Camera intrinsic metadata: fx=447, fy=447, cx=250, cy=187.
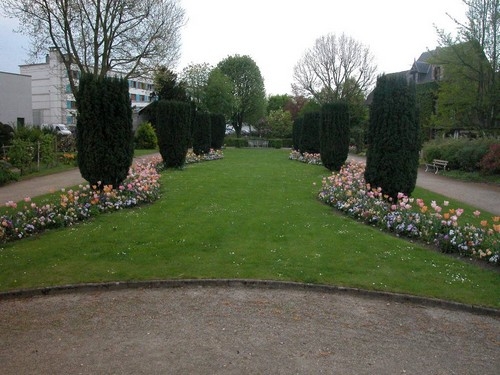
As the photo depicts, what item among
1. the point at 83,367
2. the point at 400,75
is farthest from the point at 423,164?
the point at 83,367

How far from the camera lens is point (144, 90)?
83.1 meters

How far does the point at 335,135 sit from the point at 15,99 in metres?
26.2

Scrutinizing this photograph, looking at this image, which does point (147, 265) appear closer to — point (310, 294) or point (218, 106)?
point (310, 294)

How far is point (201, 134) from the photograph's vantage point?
2691 cm

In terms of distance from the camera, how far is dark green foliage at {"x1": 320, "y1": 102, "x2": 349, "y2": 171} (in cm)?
1919

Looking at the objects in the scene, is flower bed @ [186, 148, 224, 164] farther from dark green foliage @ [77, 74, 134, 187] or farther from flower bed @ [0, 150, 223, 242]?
dark green foliage @ [77, 74, 134, 187]

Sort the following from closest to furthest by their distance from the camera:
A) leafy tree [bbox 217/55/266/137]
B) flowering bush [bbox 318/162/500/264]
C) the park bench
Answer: flowering bush [bbox 318/162/500/264] < the park bench < leafy tree [bbox 217/55/266/137]

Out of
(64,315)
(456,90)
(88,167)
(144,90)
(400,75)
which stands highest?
(144,90)

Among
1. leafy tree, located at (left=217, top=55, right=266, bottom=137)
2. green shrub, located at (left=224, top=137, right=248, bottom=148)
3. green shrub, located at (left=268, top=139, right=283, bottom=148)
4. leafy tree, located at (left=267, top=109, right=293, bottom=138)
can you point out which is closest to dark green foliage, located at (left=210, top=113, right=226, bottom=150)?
green shrub, located at (left=224, top=137, right=248, bottom=148)

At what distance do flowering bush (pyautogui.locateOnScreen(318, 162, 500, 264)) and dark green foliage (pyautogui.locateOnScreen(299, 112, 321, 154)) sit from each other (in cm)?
1505

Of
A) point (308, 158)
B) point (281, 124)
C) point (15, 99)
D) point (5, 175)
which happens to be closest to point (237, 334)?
point (5, 175)

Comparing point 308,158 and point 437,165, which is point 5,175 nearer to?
point 308,158

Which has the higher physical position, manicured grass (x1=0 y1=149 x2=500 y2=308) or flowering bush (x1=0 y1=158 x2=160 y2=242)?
flowering bush (x1=0 y1=158 x2=160 y2=242)

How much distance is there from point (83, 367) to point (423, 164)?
25.1 metres
